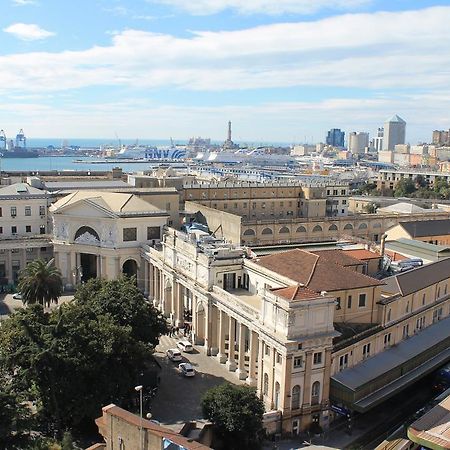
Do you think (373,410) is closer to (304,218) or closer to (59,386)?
(59,386)

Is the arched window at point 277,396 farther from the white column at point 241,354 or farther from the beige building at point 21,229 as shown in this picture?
the beige building at point 21,229

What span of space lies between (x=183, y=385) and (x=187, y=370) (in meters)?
1.83

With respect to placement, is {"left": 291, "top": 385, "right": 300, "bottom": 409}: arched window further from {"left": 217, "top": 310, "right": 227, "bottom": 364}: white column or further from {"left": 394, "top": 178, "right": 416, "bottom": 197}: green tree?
{"left": 394, "top": 178, "right": 416, "bottom": 197}: green tree

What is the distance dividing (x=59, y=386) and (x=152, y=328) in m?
12.8

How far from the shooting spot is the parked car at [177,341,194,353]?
196 ft

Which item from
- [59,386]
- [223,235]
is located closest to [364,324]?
[59,386]

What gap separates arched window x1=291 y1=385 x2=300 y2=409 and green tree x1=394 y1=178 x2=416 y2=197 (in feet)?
496

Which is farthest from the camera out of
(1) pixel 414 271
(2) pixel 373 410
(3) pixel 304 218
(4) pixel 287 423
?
(3) pixel 304 218

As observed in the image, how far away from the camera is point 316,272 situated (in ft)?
171

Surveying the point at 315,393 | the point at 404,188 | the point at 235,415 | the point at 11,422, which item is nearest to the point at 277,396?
the point at 315,393

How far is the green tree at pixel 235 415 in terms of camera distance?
4081cm

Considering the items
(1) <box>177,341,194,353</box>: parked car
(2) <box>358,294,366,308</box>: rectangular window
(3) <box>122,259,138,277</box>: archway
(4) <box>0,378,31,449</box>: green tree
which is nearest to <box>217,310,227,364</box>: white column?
(1) <box>177,341,194,353</box>: parked car

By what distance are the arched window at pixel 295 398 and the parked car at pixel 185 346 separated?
16553 mm

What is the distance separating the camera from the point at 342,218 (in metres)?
104
